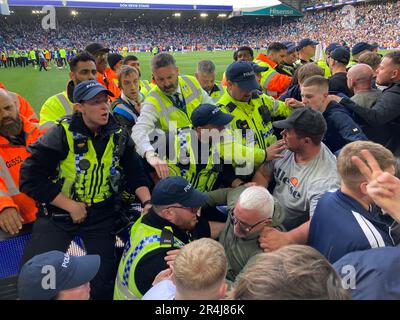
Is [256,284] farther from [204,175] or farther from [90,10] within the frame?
[90,10]

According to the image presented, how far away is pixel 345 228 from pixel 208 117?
1.51 meters

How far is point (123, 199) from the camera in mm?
3447

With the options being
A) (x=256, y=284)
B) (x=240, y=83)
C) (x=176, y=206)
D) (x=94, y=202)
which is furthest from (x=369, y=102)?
(x=256, y=284)

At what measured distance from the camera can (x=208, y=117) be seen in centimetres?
303

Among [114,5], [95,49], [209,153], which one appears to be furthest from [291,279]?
[114,5]

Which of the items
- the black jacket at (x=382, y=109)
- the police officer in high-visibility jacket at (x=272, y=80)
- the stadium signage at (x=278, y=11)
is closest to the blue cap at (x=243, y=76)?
the black jacket at (x=382, y=109)

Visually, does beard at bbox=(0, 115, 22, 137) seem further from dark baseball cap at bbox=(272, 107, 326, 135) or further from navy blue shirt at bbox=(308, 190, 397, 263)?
navy blue shirt at bbox=(308, 190, 397, 263)

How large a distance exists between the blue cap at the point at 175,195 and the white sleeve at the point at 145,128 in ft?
2.79

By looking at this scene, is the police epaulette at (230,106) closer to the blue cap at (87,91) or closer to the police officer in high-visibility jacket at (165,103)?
the police officer in high-visibility jacket at (165,103)

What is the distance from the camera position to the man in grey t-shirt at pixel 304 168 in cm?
282

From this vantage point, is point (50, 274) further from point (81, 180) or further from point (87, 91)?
point (87, 91)

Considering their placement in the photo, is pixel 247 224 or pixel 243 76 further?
pixel 243 76
